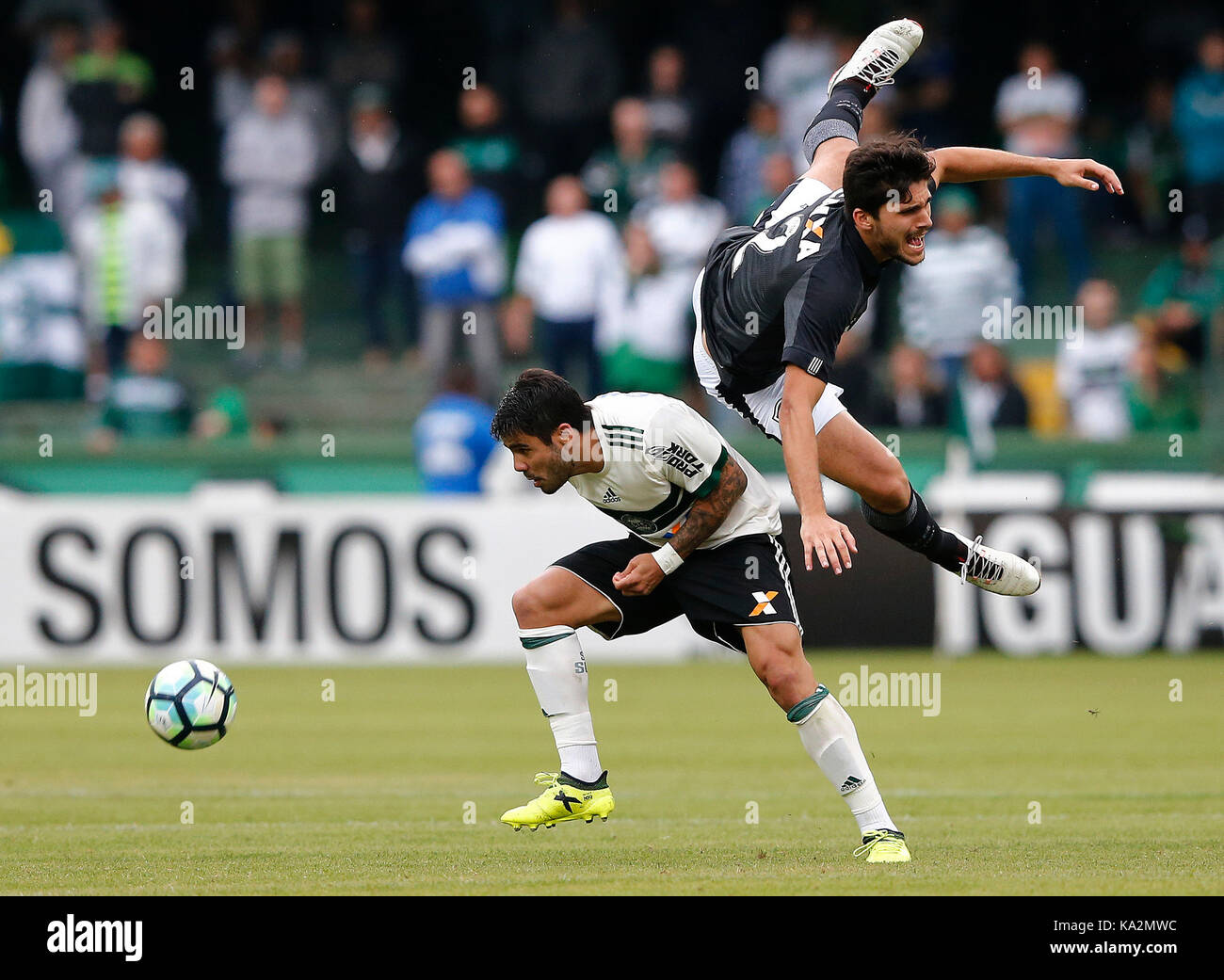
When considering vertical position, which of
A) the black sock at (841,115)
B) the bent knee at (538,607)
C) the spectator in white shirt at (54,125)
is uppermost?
the spectator in white shirt at (54,125)

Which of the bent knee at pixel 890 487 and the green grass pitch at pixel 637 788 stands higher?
the bent knee at pixel 890 487

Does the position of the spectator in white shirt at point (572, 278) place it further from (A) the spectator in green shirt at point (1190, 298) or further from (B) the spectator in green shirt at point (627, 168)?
(A) the spectator in green shirt at point (1190, 298)

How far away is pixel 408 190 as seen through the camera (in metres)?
18.8

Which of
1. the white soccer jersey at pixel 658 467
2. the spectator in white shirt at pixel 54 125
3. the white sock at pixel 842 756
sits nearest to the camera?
the white sock at pixel 842 756

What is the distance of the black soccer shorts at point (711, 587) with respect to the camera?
7598mm

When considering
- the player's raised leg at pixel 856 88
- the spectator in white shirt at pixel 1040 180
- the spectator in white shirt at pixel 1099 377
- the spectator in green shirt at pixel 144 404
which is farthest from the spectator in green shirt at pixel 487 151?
the player's raised leg at pixel 856 88

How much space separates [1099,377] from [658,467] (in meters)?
10.7

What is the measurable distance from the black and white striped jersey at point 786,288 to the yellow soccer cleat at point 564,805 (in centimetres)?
181

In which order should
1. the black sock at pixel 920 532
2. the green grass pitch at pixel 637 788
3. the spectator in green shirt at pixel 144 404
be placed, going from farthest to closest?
the spectator in green shirt at pixel 144 404 < the black sock at pixel 920 532 < the green grass pitch at pixel 637 788

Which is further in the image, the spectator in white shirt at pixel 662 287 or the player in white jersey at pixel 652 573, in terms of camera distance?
the spectator in white shirt at pixel 662 287

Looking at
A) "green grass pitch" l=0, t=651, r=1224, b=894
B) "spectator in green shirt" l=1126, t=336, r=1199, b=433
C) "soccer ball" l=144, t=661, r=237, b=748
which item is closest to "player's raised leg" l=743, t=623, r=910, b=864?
"green grass pitch" l=0, t=651, r=1224, b=894

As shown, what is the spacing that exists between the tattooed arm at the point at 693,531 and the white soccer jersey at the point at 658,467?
37mm
